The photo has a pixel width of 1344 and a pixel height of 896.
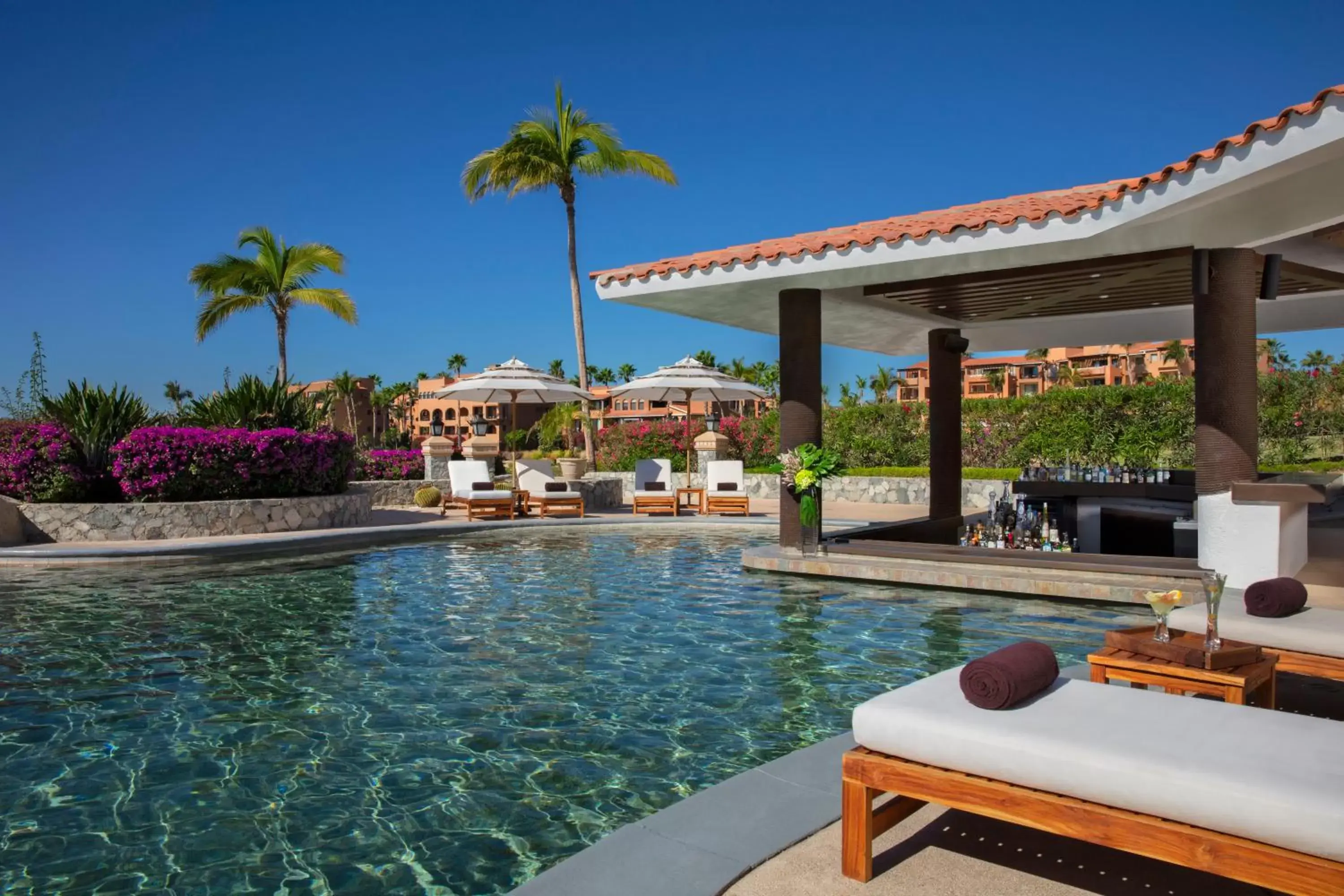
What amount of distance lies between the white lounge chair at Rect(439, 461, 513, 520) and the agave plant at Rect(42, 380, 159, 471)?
5.78 m

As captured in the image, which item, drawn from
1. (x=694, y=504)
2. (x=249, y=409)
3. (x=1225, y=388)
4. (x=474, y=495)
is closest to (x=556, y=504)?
(x=474, y=495)

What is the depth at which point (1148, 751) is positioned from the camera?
2562mm

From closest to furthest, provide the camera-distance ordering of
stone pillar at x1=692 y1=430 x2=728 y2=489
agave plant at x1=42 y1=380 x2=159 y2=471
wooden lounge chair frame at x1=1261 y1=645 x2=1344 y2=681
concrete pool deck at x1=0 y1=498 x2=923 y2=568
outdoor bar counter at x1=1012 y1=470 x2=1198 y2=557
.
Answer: wooden lounge chair frame at x1=1261 y1=645 x2=1344 y2=681 → outdoor bar counter at x1=1012 y1=470 x2=1198 y2=557 → concrete pool deck at x1=0 y1=498 x2=923 y2=568 → agave plant at x1=42 y1=380 x2=159 y2=471 → stone pillar at x1=692 y1=430 x2=728 y2=489

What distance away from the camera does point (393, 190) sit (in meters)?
52.9

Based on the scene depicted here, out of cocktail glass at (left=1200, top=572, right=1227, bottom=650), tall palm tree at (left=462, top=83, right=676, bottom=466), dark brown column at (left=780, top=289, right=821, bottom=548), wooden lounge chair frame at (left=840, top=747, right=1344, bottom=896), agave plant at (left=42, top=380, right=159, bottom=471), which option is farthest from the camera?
tall palm tree at (left=462, top=83, right=676, bottom=466)

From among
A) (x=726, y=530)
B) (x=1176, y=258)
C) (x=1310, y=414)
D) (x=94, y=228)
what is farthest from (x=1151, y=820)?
(x=94, y=228)

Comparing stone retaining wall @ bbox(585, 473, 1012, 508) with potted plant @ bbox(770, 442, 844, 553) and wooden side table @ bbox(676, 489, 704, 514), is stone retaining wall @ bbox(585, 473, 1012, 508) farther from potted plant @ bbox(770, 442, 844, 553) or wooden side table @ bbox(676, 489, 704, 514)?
potted plant @ bbox(770, 442, 844, 553)

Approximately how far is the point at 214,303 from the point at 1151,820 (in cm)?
2999

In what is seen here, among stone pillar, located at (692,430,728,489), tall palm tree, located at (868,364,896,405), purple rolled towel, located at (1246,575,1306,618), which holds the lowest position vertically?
purple rolled towel, located at (1246,575,1306,618)

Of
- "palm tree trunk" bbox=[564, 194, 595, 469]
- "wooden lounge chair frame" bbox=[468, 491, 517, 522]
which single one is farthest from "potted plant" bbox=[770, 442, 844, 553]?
"palm tree trunk" bbox=[564, 194, 595, 469]

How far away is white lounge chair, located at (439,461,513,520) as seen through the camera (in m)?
17.4

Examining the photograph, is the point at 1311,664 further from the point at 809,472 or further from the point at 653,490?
the point at 653,490

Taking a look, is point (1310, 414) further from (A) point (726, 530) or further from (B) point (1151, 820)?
(B) point (1151, 820)

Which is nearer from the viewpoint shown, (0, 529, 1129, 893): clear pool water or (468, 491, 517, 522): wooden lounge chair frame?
(0, 529, 1129, 893): clear pool water
